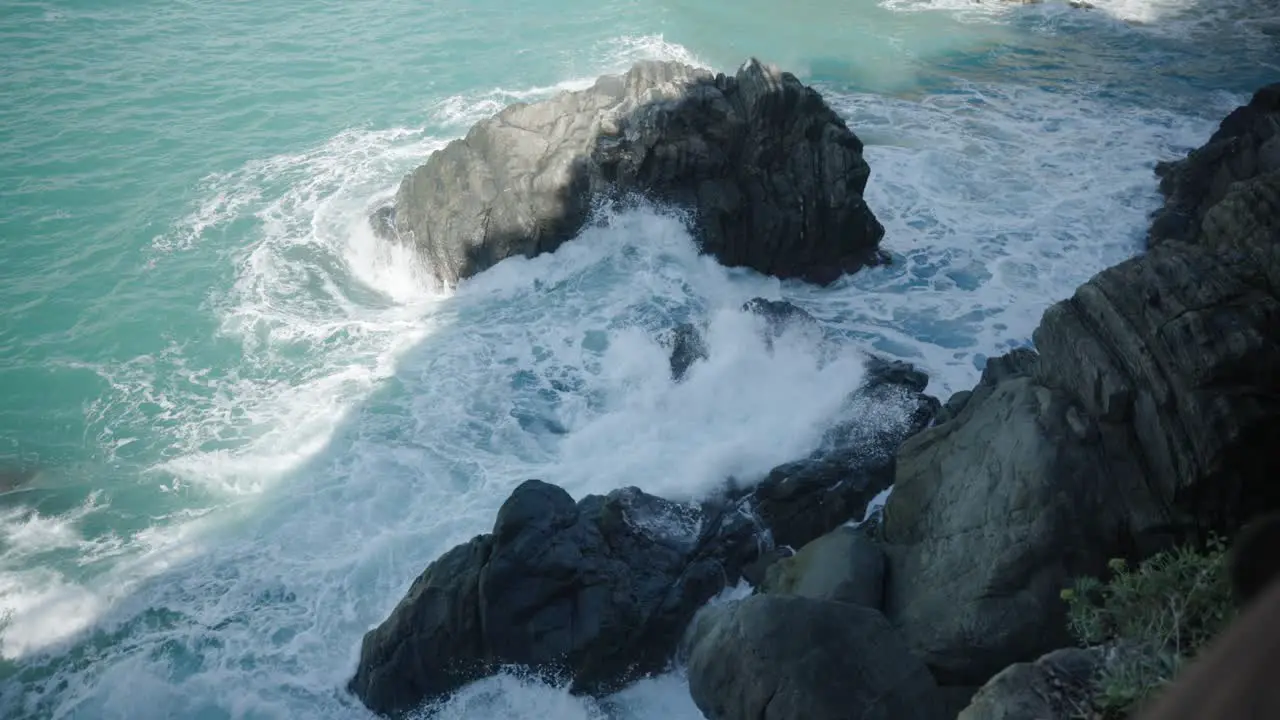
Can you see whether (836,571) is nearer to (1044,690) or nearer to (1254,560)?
(1044,690)

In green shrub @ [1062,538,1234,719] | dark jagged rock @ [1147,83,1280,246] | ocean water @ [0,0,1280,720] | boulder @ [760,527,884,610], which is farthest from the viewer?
dark jagged rock @ [1147,83,1280,246]

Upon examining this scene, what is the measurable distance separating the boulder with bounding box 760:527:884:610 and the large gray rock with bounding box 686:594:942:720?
71cm

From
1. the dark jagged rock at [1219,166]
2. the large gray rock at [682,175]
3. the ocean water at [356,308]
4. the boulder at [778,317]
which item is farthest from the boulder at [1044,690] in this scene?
the dark jagged rock at [1219,166]

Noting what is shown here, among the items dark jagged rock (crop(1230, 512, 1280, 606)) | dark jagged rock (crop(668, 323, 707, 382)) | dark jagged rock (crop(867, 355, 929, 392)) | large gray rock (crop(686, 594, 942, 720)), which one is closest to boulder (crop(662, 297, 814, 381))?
dark jagged rock (crop(668, 323, 707, 382))

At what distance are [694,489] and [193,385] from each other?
784 centimetres

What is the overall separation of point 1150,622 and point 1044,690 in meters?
0.75

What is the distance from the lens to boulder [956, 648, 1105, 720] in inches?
208

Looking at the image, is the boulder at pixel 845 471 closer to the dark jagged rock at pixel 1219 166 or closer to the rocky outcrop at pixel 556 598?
the rocky outcrop at pixel 556 598

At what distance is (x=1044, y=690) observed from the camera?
539 centimetres

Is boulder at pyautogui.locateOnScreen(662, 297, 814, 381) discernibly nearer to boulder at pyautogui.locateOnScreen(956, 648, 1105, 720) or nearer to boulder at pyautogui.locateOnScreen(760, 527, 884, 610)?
boulder at pyautogui.locateOnScreen(760, 527, 884, 610)

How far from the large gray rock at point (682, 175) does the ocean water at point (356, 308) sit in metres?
0.49

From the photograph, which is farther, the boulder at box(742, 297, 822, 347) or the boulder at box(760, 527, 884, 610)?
the boulder at box(742, 297, 822, 347)

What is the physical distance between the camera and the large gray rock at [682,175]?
15594 millimetres

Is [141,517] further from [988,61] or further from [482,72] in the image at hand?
[988,61]
